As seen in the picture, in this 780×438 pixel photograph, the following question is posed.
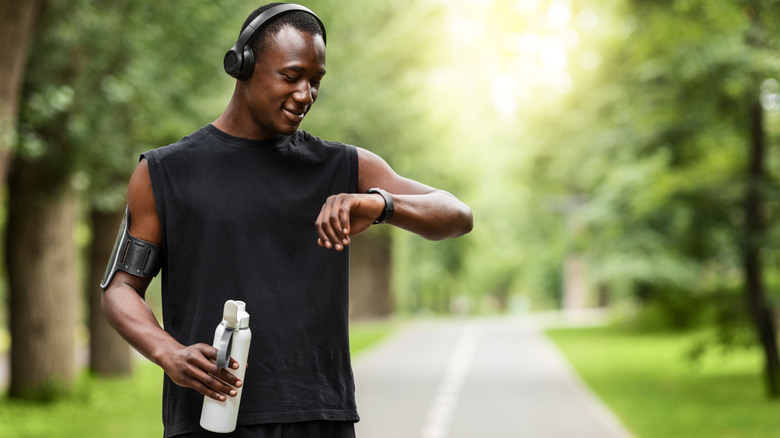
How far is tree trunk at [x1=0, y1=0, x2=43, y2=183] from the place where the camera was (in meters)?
8.04

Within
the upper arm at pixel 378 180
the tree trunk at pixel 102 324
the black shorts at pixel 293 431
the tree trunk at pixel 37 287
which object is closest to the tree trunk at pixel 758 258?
the tree trunk at pixel 37 287

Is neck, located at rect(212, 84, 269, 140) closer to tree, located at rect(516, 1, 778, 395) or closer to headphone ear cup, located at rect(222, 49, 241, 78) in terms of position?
headphone ear cup, located at rect(222, 49, 241, 78)

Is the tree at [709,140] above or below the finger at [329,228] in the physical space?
above

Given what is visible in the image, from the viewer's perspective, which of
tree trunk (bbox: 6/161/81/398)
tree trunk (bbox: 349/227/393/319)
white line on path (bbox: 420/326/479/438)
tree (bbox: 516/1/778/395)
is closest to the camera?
white line on path (bbox: 420/326/479/438)

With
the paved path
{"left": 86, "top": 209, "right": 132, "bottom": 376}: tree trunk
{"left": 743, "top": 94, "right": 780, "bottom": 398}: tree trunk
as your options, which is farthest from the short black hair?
{"left": 86, "top": 209, "right": 132, "bottom": 376}: tree trunk

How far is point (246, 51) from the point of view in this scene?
238 centimetres

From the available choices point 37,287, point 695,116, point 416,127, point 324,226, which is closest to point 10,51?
point 37,287

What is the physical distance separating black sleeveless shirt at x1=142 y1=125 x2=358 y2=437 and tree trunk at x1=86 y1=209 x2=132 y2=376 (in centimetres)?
1396

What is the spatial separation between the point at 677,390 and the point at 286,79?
46.5 feet

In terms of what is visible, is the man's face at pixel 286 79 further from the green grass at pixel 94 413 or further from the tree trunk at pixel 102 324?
the tree trunk at pixel 102 324

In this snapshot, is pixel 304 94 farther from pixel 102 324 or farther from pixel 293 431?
pixel 102 324

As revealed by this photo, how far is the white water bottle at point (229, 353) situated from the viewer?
7.06 feet

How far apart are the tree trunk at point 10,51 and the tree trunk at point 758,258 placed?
355 inches

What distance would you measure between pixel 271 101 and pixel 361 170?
0.32 metres
